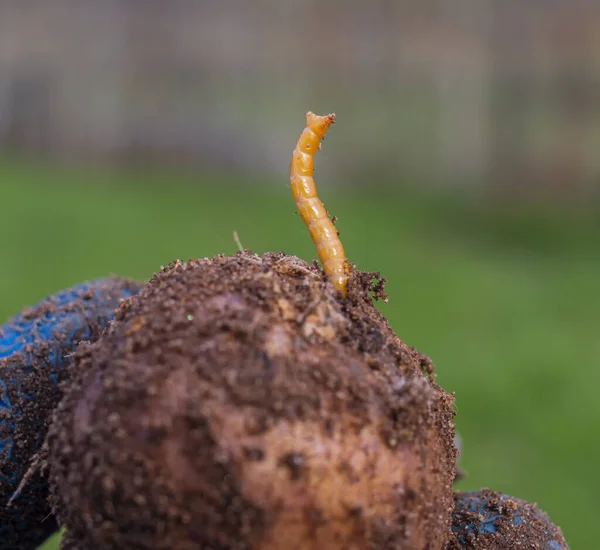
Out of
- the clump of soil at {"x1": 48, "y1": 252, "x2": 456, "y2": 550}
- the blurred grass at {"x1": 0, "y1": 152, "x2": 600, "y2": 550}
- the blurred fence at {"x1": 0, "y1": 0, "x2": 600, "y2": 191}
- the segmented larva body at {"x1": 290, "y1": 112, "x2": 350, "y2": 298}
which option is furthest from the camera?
the blurred fence at {"x1": 0, "y1": 0, "x2": 600, "y2": 191}

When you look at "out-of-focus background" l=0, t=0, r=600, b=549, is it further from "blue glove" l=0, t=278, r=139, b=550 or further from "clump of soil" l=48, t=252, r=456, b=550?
"clump of soil" l=48, t=252, r=456, b=550

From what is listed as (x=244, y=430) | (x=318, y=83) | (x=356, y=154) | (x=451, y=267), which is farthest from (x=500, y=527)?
(x=318, y=83)

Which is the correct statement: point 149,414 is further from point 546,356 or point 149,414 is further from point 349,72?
point 349,72

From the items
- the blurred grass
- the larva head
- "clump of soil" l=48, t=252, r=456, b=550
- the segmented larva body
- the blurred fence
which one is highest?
the blurred fence

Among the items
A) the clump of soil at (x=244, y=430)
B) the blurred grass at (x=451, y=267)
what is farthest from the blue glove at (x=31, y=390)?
the blurred grass at (x=451, y=267)

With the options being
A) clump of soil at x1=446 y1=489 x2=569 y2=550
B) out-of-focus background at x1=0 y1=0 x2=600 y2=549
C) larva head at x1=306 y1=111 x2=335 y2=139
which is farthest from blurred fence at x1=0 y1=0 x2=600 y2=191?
larva head at x1=306 y1=111 x2=335 y2=139

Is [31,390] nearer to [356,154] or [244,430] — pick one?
[244,430]

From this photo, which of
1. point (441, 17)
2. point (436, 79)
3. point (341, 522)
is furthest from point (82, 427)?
point (441, 17)

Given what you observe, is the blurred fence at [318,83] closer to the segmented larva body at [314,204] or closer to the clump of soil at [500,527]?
the clump of soil at [500,527]
